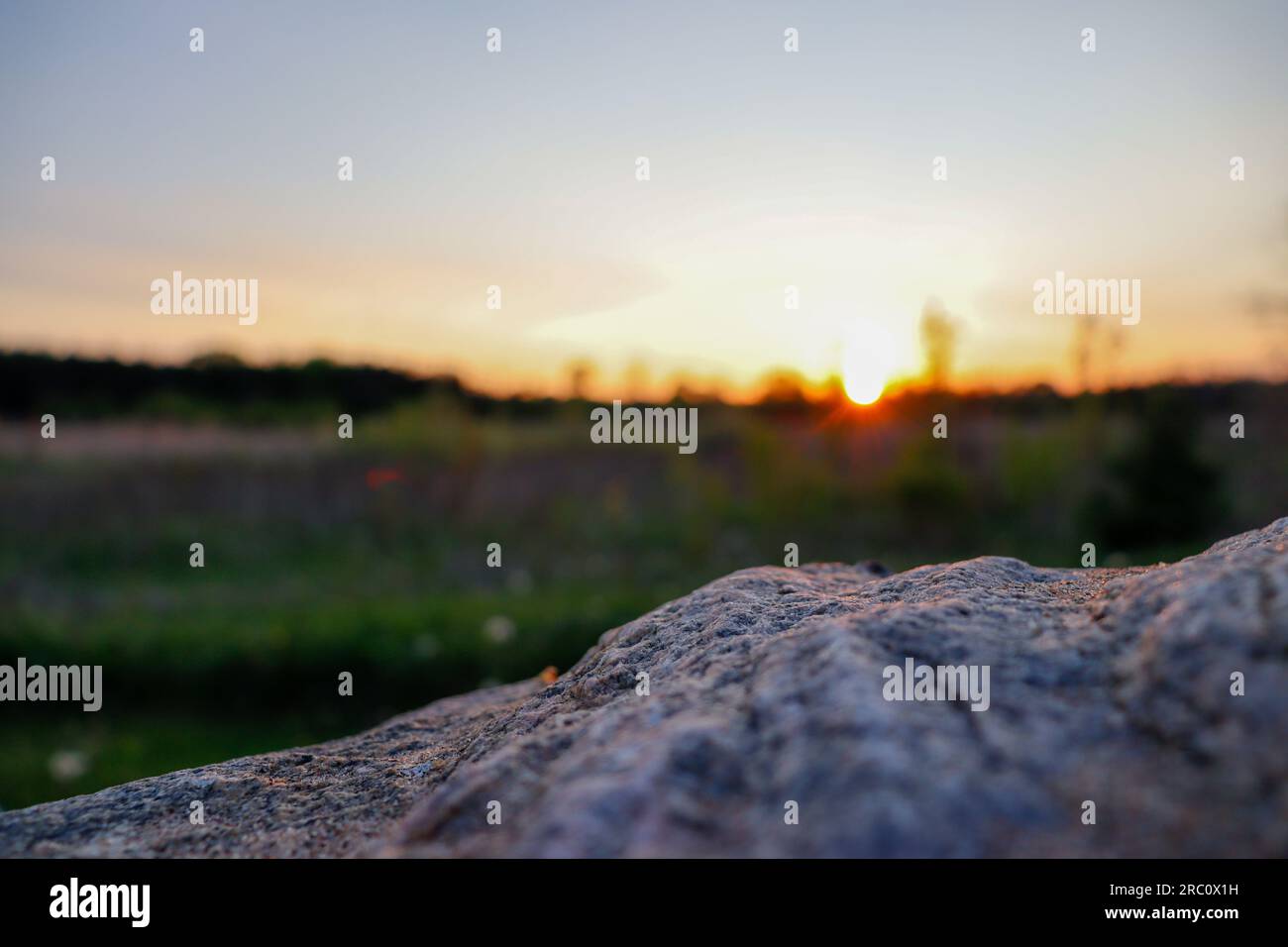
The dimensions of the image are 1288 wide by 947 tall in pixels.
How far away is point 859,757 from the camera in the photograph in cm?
123

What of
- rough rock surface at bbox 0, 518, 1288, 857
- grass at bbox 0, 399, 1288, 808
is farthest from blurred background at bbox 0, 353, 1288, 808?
rough rock surface at bbox 0, 518, 1288, 857

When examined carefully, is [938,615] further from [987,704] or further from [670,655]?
[670,655]

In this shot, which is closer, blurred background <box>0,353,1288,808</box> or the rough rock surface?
the rough rock surface

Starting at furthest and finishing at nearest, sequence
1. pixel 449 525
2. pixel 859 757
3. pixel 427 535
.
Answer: pixel 449 525 → pixel 427 535 → pixel 859 757

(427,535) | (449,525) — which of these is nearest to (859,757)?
(427,535)

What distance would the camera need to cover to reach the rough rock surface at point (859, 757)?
1.14 meters

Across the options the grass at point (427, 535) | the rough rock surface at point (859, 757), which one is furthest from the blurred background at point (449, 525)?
the rough rock surface at point (859, 757)

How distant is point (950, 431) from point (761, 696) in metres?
20.6

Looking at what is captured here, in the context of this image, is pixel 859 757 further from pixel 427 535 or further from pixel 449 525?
pixel 449 525

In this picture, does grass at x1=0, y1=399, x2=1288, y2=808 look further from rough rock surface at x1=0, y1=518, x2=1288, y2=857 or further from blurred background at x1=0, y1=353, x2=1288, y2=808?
rough rock surface at x1=0, y1=518, x2=1288, y2=857

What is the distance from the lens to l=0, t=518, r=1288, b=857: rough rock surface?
1.14 metres

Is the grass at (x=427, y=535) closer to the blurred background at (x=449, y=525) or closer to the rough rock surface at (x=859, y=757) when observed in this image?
the blurred background at (x=449, y=525)

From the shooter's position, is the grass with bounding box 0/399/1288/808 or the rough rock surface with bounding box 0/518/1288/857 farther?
the grass with bounding box 0/399/1288/808
